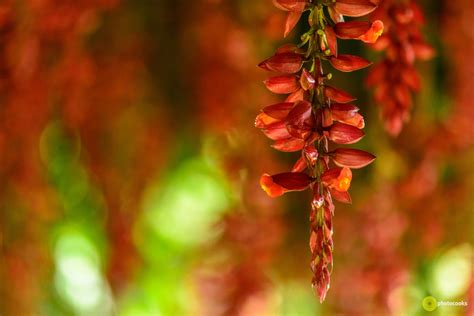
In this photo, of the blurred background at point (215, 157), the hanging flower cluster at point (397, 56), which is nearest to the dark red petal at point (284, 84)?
the hanging flower cluster at point (397, 56)

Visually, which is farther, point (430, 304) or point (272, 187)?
point (430, 304)

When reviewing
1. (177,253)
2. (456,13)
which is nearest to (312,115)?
(456,13)

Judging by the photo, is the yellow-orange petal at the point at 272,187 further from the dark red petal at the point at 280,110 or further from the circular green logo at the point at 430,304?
the circular green logo at the point at 430,304

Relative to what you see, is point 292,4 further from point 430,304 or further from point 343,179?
point 430,304

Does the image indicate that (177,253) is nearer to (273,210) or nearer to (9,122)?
(273,210)

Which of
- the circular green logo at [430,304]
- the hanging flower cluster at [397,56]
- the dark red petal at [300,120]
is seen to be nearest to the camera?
the dark red petal at [300,120]

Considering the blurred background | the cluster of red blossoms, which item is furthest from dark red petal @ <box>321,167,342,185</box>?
the blurred background

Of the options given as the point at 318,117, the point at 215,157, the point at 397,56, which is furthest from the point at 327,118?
the point at 215,157
